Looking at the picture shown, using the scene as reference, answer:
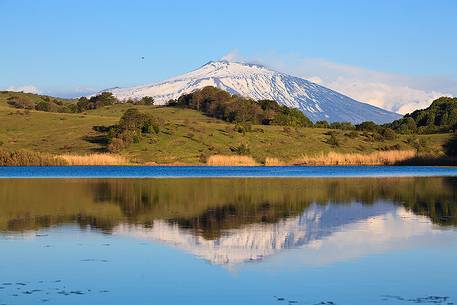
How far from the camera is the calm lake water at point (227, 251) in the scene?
16.0 m

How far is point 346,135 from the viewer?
357 ft

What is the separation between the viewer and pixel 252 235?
24359mm

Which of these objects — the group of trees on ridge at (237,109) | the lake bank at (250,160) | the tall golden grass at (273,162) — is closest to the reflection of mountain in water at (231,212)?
the lake bank at (250,160)

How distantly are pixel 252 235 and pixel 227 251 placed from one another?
10.8 ft

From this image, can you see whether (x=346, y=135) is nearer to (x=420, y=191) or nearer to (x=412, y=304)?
(x=420, y=191)

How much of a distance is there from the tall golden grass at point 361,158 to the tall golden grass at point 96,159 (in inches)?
743

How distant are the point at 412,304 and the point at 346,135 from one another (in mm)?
94672

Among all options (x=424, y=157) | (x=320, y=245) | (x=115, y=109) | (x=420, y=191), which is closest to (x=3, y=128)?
(x=115, y=109)

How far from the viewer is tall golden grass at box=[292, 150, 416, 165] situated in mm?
93188

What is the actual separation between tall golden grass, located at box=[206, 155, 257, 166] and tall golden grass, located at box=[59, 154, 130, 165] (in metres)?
8.61

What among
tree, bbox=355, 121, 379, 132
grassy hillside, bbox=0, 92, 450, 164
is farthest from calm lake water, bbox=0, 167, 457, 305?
tree, bbox=355, 121, 379, 132

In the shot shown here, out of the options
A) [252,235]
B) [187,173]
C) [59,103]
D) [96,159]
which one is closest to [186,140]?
[96,159]

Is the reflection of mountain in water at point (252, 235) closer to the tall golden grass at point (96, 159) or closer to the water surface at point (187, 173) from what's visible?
the water surface at point (187, 173)

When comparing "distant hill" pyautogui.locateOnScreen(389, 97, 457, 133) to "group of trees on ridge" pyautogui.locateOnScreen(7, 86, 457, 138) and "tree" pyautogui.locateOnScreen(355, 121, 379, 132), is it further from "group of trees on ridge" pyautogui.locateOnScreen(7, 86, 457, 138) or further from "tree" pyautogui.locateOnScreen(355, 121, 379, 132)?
"tree" pyautogui.locateOnScreen(355, 121, 379, 132)
